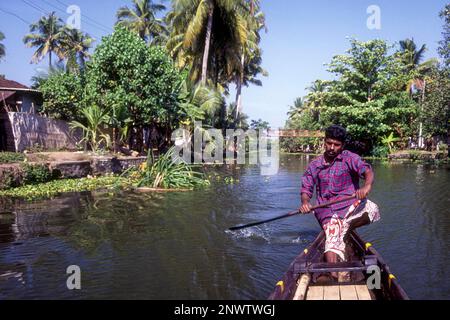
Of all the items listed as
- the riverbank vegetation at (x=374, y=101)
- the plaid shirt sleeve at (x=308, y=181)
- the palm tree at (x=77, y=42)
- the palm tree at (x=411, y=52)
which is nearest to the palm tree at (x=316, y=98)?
the riverbank vegetation at (x=374, y=101)

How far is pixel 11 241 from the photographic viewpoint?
336 inches

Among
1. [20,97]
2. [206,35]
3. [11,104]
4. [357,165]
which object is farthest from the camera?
[206,35]

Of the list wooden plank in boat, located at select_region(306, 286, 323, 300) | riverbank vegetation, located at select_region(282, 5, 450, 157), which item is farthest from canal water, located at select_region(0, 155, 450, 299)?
riverbank vegetation, located at select_region(282, 5, 450, 157)

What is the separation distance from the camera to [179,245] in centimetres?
855

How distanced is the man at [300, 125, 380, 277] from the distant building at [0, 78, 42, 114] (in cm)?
2084

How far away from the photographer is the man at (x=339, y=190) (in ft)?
17.0

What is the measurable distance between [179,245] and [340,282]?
4.28m

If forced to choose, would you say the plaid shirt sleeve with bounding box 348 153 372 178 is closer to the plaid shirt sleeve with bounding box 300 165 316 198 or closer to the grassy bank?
the plaid shirt sleeve with bounding box 300 165 316 198

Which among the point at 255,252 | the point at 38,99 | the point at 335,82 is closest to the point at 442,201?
the point at 255,252

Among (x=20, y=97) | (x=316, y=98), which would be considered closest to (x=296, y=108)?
(x=316, y=98)

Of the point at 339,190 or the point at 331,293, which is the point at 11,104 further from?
the point at 331,293

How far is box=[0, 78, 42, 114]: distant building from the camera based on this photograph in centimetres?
2225

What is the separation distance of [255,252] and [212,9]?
868 inches

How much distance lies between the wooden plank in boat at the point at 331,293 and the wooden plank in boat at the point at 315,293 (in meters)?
0.04
